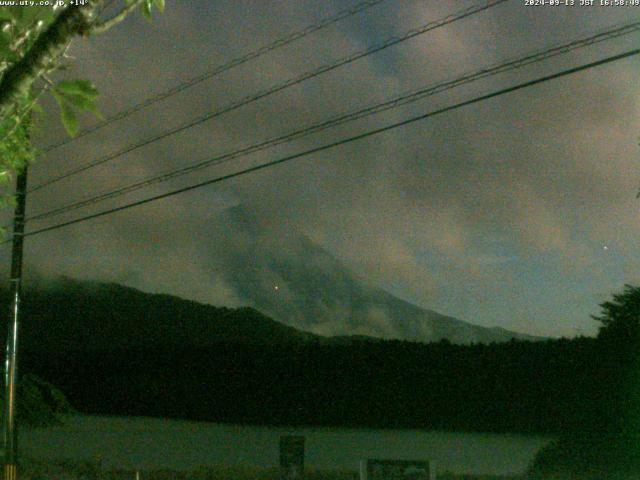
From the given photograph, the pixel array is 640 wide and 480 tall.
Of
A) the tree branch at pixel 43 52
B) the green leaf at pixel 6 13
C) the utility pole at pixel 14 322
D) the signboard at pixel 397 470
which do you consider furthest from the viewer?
the utility pole at pixel 14 322

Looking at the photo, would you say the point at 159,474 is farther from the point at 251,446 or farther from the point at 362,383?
the point at 362,383

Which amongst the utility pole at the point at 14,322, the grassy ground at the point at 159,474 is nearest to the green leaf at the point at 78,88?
the grassy ground at the point at 159,474

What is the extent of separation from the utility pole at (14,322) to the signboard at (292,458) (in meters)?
7.54

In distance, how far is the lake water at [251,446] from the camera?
2679cm

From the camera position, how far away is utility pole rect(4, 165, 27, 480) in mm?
19328

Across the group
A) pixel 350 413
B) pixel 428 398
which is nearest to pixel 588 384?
pixel 428 398

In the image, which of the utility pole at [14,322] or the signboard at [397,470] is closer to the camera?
the signboard at [397,470]

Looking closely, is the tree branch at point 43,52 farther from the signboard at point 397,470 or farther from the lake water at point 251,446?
the lake water at point 251,446

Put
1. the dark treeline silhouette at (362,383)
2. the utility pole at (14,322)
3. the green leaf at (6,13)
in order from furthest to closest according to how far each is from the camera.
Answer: the dark treeline silhouette at (362,383)
the utility pole at (14,322)
the green leaf at (6,13)

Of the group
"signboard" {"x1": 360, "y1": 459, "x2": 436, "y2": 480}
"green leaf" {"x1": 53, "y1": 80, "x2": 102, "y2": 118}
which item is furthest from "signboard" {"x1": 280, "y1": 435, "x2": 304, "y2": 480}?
"green leaf" {"x1": 53, "y1": 80, "x2": 102, "y2": 118}

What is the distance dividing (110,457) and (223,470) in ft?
25.7

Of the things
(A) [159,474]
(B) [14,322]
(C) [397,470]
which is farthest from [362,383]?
(C) [397,470]

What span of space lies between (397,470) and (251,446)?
20687mm

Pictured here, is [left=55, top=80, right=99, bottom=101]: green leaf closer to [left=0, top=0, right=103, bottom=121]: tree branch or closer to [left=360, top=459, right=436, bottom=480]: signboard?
[left=0, top=0, right=103, bottom=121]: tree branch
